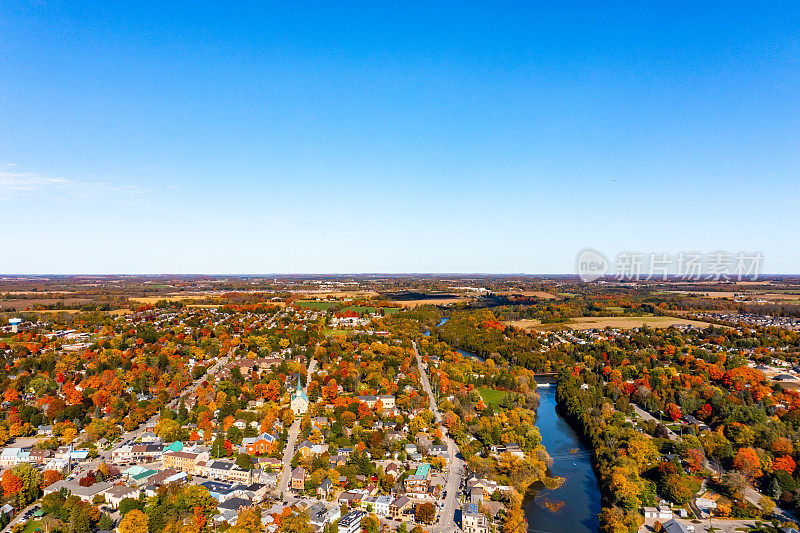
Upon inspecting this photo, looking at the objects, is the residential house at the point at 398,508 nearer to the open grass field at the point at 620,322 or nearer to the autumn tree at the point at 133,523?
the autumn tree at the point at 133,523

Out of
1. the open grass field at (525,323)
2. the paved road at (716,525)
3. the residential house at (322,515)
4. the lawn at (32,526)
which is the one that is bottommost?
the paved road at (716,525)

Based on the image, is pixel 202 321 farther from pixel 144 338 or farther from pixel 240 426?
pixel 240 426

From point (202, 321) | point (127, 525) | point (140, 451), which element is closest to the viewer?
point (127, 525)

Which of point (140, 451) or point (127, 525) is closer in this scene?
point (127, 525)

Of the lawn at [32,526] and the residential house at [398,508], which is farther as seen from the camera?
the residential house at [398,508]

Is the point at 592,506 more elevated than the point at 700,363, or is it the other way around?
the point at 700,363

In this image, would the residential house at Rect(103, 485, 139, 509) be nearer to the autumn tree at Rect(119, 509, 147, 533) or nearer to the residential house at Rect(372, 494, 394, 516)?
the autumn tree at Rect(119, 509, 147, 533)

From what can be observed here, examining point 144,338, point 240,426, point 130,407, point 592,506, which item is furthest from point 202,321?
point 592,506

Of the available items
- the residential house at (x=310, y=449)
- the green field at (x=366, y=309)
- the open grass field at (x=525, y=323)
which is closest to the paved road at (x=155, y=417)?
the residential house at (x=310, y=449)
